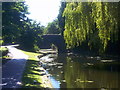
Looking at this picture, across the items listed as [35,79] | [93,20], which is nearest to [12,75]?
[35,79]

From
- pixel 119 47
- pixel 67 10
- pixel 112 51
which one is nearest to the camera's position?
pixel 67 10

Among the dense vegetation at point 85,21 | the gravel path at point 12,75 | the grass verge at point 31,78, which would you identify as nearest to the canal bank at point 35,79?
the grass verge at point 31,78

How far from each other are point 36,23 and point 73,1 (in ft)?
143

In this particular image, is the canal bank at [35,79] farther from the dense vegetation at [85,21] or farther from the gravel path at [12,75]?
the dense vegetation at [85,21]

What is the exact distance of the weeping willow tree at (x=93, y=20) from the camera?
15.1 metres

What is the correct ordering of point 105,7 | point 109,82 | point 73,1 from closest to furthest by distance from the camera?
point 105,7 → point 109,82 → point 73,1

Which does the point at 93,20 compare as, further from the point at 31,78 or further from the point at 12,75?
the point at 12,75

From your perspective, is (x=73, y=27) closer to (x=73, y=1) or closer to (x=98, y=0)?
(x=73, y=1)

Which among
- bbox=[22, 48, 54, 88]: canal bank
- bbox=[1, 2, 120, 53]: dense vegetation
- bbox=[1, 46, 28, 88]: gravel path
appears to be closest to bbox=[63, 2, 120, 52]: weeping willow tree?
bbox=[1, 2, 120, 53]: dense vegetation

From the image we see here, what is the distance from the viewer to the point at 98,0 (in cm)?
1519

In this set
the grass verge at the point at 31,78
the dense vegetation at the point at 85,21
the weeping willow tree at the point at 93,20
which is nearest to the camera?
the grass verge at the point at 31,78

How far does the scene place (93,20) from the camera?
63.3ft

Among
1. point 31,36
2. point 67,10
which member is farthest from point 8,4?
point 31,36

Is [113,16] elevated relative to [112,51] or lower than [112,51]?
elevated
